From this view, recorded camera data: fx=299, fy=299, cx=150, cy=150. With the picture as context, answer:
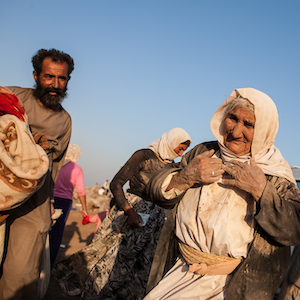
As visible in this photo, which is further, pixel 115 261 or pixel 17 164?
pixel 115 261

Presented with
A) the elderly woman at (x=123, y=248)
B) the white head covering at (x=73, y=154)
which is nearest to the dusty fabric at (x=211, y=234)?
the elderly woman at (x=123, y=248)

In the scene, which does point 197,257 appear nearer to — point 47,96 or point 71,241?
point 47,96

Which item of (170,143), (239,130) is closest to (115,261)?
(170,143)

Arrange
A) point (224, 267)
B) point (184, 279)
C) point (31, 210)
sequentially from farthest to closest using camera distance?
point (31, 210) → point (184, 279) → point (224, 267)

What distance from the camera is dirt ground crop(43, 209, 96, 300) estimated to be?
474 cm

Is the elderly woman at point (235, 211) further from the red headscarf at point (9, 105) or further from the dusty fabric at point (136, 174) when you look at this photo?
the dusty fabric at point (136, 174)

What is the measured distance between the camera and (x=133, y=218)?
13.7 ft

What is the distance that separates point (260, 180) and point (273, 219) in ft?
0.78

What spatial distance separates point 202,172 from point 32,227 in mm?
1972

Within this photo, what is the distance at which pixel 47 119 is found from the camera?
10.9ft

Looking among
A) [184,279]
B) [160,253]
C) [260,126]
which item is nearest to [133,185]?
[160,253]

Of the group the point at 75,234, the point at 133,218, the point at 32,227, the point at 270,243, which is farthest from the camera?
the point at 75,234

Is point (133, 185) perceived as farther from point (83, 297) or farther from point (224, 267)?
point (224, 267)

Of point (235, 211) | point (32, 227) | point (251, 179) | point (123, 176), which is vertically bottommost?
point (32, 227)
